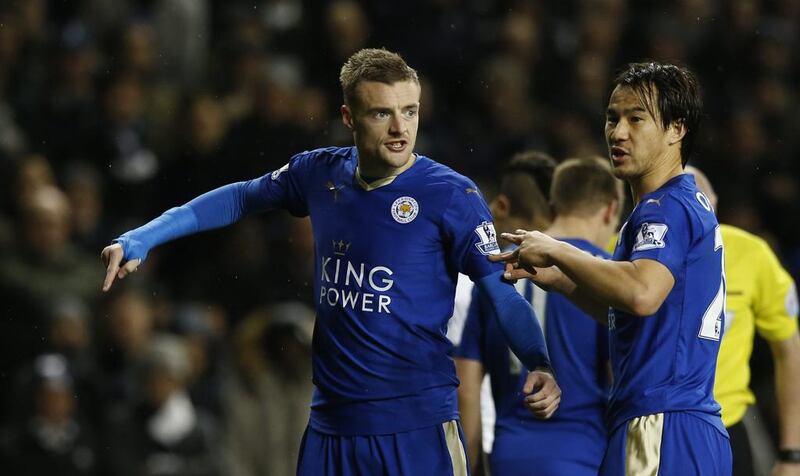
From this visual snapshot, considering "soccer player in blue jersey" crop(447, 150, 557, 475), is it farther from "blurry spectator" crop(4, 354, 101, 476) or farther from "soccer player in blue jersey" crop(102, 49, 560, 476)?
"blurry spectator" crop(4, 354, 101, 476)

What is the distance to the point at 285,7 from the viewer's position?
11609mm

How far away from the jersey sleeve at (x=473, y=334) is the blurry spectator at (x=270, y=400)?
338 centimetres

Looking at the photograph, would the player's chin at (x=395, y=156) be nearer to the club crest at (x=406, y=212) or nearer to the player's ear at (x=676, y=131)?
the club crest at (x=406, y=212)

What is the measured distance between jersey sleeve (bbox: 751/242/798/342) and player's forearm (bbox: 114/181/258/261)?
2325 millimetres

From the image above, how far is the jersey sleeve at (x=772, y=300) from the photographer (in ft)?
18.8

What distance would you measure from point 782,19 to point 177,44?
5.71 metres

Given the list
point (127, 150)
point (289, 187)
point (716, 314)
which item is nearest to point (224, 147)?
point (127, 150)

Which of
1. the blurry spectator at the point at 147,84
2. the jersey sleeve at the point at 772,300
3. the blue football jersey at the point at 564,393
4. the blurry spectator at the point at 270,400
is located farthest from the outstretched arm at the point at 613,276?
the blurry spectator at the point at 147,84

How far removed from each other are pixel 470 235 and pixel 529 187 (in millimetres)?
1393

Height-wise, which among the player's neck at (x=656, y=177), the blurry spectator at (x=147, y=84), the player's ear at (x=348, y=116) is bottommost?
the player's neck at (x=656, y=177)

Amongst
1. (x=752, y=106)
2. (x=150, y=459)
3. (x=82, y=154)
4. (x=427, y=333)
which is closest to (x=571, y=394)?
(x=427, y=333)

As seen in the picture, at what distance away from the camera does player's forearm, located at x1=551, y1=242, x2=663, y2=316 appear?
406cm

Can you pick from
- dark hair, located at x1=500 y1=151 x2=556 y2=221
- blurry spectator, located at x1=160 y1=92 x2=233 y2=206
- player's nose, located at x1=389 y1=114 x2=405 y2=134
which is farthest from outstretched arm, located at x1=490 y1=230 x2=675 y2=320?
blurry spectator, located at x1=160 y1=92 x2=233 y2=206

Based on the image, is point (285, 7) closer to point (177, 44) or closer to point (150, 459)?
point (177, 44)
